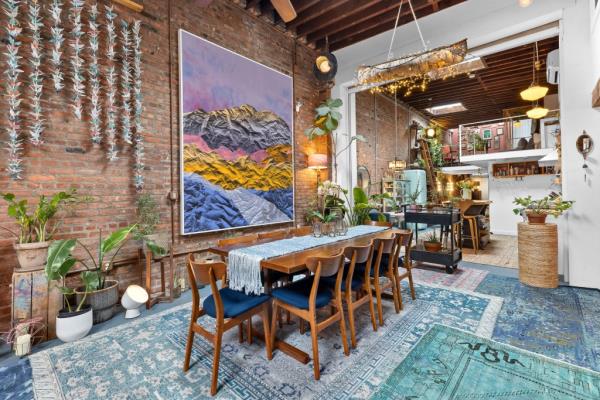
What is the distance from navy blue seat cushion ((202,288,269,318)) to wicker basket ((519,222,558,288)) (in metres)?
3.82

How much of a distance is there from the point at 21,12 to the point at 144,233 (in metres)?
2.46

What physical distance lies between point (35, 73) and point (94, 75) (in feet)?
1.57

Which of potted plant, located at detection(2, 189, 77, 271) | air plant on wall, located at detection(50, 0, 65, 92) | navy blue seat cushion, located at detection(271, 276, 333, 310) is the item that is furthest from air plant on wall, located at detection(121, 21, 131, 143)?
navy blue seat cushion, located at detection(271, 276, 333, 310)

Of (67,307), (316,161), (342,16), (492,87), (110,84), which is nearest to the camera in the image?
(67,307)

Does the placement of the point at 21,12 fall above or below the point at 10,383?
above

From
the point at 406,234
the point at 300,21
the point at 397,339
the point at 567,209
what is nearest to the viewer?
the point at 397,339

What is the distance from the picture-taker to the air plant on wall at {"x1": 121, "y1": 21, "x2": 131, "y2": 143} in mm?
3188

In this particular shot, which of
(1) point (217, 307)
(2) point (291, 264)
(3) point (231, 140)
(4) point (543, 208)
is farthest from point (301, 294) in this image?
(4) point (543, 208)

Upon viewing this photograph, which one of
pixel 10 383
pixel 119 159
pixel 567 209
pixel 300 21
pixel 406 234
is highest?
pixel 300 21

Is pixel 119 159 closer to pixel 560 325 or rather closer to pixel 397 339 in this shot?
pixel 397 339

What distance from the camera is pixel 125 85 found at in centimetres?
318

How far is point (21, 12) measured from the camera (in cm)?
262

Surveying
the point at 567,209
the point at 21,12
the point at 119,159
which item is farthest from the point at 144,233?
the point at 567,209

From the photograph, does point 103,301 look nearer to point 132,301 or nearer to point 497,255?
point 132,301
